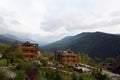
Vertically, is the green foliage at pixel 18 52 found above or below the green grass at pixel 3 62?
above

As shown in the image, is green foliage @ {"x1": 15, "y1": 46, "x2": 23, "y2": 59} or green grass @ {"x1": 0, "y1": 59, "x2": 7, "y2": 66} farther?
green foliage @ {"x1": 15, "y1": 46, "x2": 23, "y2": 59}

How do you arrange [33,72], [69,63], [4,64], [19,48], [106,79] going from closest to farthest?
[33,72]
[4,64]
[106,79]
[19,48]
[69,63]

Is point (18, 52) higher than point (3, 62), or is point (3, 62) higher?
point (18, 52)

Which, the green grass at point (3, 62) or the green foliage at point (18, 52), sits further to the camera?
the green foliage at point (18, 52)

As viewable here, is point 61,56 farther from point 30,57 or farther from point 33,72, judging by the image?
point 33,72

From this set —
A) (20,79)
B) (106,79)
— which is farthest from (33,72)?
(106,79)

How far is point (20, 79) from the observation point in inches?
2149

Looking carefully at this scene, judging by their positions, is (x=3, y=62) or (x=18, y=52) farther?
(x=18, y=52)

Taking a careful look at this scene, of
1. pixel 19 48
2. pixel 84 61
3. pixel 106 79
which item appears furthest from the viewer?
pixel 84 61

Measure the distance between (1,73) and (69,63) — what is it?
2498 inches

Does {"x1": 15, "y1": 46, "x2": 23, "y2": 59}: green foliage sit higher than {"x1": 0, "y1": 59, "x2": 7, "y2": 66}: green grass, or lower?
higher

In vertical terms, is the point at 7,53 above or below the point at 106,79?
above

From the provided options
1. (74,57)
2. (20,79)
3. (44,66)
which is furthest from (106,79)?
(20,79)

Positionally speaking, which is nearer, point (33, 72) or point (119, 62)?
point (33, 72)
